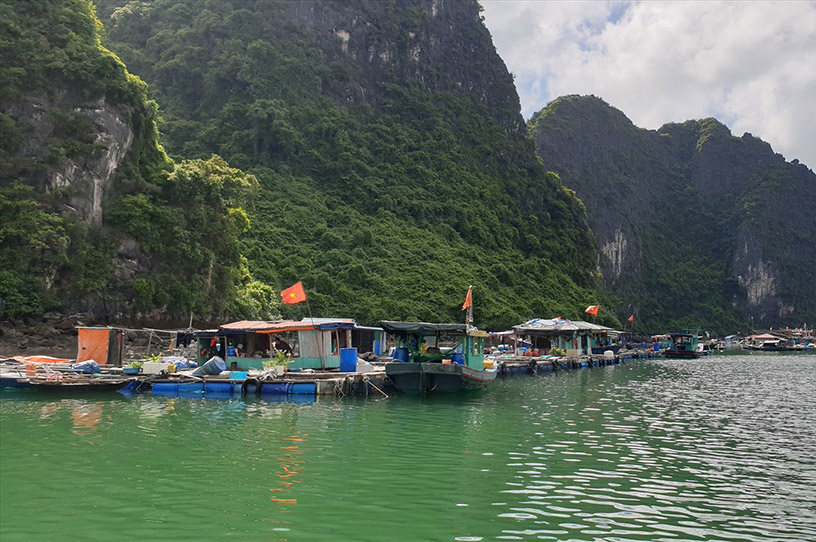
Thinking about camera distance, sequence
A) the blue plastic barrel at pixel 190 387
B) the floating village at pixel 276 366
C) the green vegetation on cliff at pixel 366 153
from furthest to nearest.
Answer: the green vegetation on cliff at pixel 366 153, the blue plastic barrel at pixel 190 387, the floating village at pixel 276 366

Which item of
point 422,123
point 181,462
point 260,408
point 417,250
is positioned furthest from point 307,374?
point 422,123

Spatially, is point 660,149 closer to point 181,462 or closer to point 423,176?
point 423,176

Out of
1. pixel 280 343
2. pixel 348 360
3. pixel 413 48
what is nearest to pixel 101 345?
pixel 280 343

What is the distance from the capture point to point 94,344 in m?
30.0

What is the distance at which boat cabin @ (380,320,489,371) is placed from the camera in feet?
89.7

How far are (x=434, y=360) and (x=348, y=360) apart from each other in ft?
12.3

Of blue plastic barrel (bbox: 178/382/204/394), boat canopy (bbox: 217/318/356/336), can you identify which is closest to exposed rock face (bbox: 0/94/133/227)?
boat canopy (bbox: 217/318/356/336)

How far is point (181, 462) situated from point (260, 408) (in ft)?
29.0

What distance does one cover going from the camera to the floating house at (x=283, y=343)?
27281mm

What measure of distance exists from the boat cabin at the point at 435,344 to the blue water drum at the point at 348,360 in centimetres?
188

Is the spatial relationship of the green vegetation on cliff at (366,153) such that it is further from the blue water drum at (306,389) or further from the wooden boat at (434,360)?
the blue water drum at (306,389)

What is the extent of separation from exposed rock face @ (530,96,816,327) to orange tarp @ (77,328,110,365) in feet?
412

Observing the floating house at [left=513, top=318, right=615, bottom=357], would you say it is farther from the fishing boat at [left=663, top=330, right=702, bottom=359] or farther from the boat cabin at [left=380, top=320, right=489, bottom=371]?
the boat cabin at [left=380, top=320, right=489, bottom=371]

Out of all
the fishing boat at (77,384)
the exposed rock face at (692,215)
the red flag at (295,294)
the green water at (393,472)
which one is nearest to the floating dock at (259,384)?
the fishing boat at (77,384)
